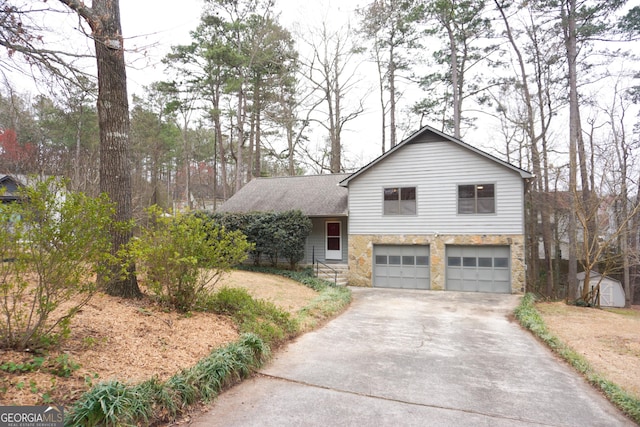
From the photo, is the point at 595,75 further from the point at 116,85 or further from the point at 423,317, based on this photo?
the point at 116,85

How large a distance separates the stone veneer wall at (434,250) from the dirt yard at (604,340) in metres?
2.55

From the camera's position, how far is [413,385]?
4.30 metres

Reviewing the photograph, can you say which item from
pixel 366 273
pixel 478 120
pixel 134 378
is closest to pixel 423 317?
pixel 366 273

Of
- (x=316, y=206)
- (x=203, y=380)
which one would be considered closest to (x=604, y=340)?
(x=203, y=380)

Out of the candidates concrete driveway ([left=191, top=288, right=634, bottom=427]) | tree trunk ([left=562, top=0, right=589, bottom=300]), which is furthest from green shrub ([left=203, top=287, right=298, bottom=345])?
tree trunk ([left=562, top=0, right=589, bottom=300])

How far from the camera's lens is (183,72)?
71.2 ft

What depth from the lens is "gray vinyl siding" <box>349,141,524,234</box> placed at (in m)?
12.8

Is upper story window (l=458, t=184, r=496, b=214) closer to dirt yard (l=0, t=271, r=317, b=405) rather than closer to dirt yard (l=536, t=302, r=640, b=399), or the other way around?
dirt yard (l=536, t=302, r=640, b=399)

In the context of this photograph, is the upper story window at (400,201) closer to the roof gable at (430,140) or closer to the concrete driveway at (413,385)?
the roof gable at (430,140)

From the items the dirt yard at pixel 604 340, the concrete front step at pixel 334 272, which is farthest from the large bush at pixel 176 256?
the concrete front step at pixel 334 272

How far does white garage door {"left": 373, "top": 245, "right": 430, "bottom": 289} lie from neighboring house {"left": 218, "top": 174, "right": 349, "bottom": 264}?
211cm

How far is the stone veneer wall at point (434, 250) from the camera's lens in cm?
1261

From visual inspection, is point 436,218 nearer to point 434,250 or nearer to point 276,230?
point 434,250

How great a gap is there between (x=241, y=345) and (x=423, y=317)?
17.5 feet
